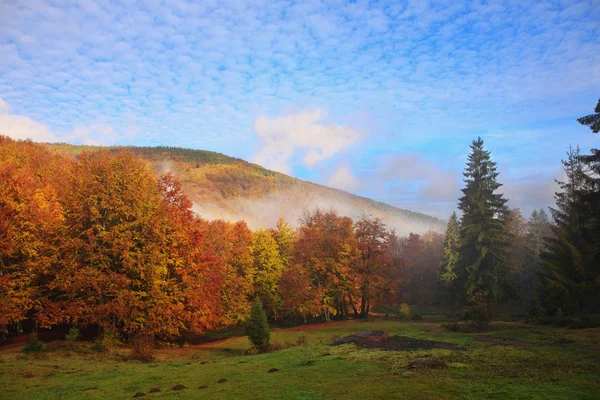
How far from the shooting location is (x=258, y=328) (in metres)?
25.1

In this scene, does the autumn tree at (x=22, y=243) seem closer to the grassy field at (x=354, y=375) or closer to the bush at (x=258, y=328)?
the grassy field at (x=354, y=375)

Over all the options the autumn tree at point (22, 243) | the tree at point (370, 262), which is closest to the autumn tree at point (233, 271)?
the tree at point (370, 262)

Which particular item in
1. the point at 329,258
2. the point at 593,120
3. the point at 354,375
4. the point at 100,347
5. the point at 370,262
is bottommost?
the point at 100,347

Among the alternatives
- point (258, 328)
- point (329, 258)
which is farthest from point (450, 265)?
point (258, 328)

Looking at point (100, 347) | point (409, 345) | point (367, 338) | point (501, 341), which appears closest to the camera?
point (409, 345)

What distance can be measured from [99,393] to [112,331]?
18.0 m

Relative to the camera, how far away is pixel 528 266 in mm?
61594

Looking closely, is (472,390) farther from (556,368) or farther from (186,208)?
(186,208)

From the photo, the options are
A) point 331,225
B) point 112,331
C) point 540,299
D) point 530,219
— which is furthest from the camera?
point 530,219

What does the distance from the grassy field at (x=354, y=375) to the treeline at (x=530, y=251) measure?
1244cm

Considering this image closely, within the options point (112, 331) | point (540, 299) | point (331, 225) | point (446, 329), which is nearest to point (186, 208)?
point (112, 331)

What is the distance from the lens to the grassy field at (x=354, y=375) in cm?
1041

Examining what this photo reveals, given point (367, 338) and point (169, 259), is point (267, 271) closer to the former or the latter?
point (169, 259)

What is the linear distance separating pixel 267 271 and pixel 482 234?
1176 inches
